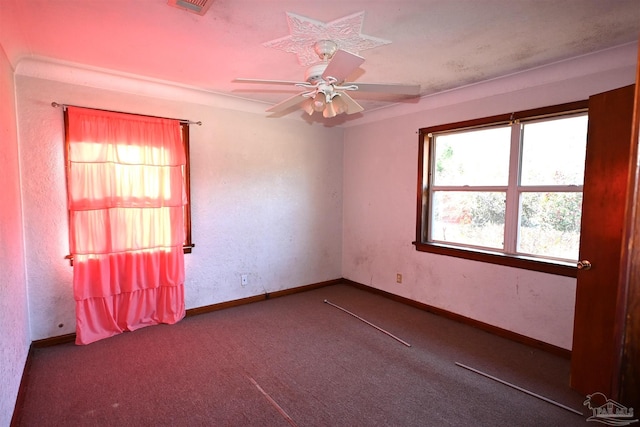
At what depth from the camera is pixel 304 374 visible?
246cm

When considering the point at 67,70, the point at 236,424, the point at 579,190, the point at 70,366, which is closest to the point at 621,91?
the point at 579,190

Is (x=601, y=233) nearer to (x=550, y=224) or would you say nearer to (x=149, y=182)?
(x=550, y=224)

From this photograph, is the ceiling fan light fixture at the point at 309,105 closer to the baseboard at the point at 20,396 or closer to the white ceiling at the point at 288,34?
the white ceiling at the point at 288,34

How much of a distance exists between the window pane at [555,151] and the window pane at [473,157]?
185mm

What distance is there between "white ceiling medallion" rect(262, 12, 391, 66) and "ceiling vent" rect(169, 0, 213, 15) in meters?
0.46

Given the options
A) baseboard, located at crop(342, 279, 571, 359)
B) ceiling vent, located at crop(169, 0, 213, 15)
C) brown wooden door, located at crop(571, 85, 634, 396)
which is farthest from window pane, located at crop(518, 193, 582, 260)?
ceiling vent, located at crop(169, 0, 213, 15)

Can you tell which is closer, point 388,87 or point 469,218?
point 388,87

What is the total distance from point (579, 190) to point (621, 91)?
94cm

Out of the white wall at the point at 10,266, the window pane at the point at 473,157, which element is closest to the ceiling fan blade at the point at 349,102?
the window pane at the point at 473,157

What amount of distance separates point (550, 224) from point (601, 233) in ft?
2.77

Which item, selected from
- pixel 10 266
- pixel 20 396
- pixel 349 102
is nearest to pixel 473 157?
pixel 349 102

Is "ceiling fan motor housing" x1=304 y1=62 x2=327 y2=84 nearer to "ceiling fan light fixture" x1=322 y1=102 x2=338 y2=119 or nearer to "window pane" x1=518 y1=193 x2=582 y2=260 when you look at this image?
"ceiling fan light fixture" x1=322 y1=102 x2=338 y2=119

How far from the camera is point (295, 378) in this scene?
241 cm

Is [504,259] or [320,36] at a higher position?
[320,36]
